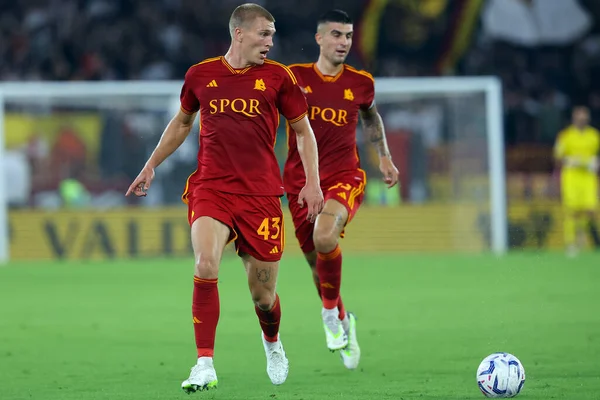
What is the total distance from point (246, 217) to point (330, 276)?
5.67 ft

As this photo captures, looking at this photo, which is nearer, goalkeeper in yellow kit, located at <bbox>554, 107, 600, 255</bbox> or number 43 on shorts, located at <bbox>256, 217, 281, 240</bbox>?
number 43 on shorts, located at <bbox>256, 217, 281, 240</bbox>

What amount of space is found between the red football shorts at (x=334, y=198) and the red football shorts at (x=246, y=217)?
67.6 inches

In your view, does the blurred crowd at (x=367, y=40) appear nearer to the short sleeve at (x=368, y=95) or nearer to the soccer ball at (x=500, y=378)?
the short sleeve at (x=368, y=95)

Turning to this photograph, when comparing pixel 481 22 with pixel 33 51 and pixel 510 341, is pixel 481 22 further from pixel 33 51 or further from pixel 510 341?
pixel 510 341

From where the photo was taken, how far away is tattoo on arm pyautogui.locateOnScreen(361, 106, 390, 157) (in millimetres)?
8828

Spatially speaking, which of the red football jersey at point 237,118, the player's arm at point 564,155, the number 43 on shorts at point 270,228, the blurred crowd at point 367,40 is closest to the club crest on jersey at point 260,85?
the red football jersey at point 237,118

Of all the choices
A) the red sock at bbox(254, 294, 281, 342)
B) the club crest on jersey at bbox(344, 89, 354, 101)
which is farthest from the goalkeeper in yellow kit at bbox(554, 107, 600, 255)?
the red sock at bbox(254, 294, 281, 342)

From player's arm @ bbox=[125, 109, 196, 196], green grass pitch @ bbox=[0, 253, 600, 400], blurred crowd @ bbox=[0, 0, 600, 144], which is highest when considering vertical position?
blurred crowd @ bbox=[0, 0, 600, 144]

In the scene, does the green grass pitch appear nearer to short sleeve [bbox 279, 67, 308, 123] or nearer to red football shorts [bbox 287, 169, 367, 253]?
red football shorts [bbox 287, 169, 367, 253]

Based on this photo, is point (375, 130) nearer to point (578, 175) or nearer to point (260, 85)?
point (260, 85)

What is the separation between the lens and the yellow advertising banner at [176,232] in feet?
63.4

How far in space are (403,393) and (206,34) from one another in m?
18.4

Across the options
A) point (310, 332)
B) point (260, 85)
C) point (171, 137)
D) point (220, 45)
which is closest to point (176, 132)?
point (171, 137)

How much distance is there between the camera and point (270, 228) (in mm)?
6980
